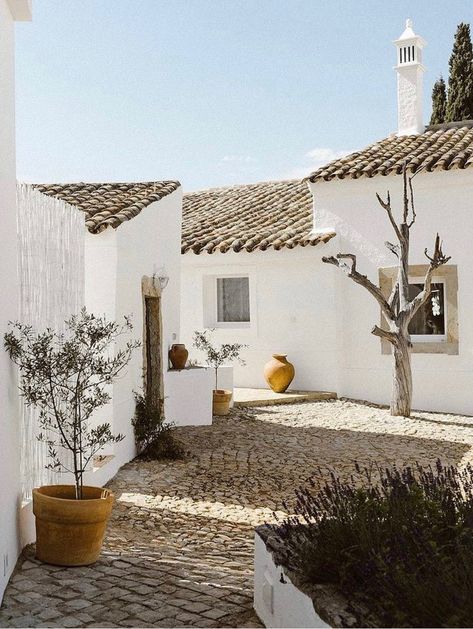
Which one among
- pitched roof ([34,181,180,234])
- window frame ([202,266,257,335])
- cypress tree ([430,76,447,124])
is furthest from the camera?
cypress tree ([430,76,447,124])

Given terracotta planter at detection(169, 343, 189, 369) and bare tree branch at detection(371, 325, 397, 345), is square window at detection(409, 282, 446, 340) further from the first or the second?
terracotta planter at detection(169, 343, 189, 369)

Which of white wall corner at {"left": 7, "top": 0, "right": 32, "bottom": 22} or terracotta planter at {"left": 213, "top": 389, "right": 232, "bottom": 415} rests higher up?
white wall corner at {"left": 7, "top": 0, "right": 32, "bottom": 22}

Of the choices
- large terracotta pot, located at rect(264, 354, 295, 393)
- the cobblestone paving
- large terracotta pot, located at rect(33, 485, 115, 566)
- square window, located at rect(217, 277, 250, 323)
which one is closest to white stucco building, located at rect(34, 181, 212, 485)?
the cobblestone paving

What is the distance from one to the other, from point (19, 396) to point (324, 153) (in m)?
79.1

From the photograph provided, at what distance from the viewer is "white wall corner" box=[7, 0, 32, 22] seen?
226 inches

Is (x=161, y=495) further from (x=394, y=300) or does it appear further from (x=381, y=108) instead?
(x=381, y=108)

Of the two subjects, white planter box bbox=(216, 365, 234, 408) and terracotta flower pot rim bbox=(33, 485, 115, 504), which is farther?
white planter box bbox=(216, 365, 234, 408)

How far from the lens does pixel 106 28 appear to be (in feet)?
33.0

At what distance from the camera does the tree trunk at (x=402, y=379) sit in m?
12.8

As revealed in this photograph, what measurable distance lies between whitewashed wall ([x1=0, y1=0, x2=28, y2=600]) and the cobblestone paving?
0.36 metres

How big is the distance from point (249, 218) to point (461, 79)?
29.5 feet

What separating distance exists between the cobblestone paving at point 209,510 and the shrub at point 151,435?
0.94ft

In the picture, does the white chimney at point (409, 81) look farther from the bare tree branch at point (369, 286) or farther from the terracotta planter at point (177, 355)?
the terracotta planter at point (177, 355)

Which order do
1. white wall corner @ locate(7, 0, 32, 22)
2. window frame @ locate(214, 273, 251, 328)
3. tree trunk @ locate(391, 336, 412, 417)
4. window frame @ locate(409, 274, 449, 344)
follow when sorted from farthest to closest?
window frame @ locate(214, 273, 251, 328)
window frame @ locate(409, 274, 449, 344)
tree trunk @ locate(391, 336, 412, 417)
white wall corner @ locate(7, 0, 32, 22)
